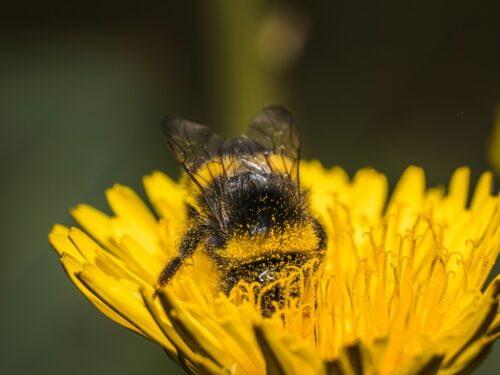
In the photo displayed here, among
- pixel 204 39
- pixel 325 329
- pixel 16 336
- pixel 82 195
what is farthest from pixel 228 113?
pixel 325 329

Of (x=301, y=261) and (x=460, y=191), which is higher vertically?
(x=460, y=191)

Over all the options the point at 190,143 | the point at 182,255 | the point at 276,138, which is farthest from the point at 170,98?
the point at 182,255

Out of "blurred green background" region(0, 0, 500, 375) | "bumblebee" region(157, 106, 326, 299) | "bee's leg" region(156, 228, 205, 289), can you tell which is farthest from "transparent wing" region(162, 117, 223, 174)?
"blurred green background" region(0, 0, 500, 375)

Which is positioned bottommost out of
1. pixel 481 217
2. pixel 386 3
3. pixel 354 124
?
pixel 481 217

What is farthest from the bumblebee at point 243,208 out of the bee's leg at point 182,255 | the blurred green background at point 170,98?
the blurred green background at point 170,98

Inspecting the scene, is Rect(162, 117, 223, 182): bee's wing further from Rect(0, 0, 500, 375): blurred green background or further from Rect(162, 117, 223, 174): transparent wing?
Rect(0, 0, 500, 375): blurred green background

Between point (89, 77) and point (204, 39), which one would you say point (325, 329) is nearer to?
point (204, 39)

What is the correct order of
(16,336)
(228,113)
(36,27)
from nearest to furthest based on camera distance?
(16,336)
(228,113)
(36,27)

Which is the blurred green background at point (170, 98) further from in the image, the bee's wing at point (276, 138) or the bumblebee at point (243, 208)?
the bumblebee at point (243, 208)
